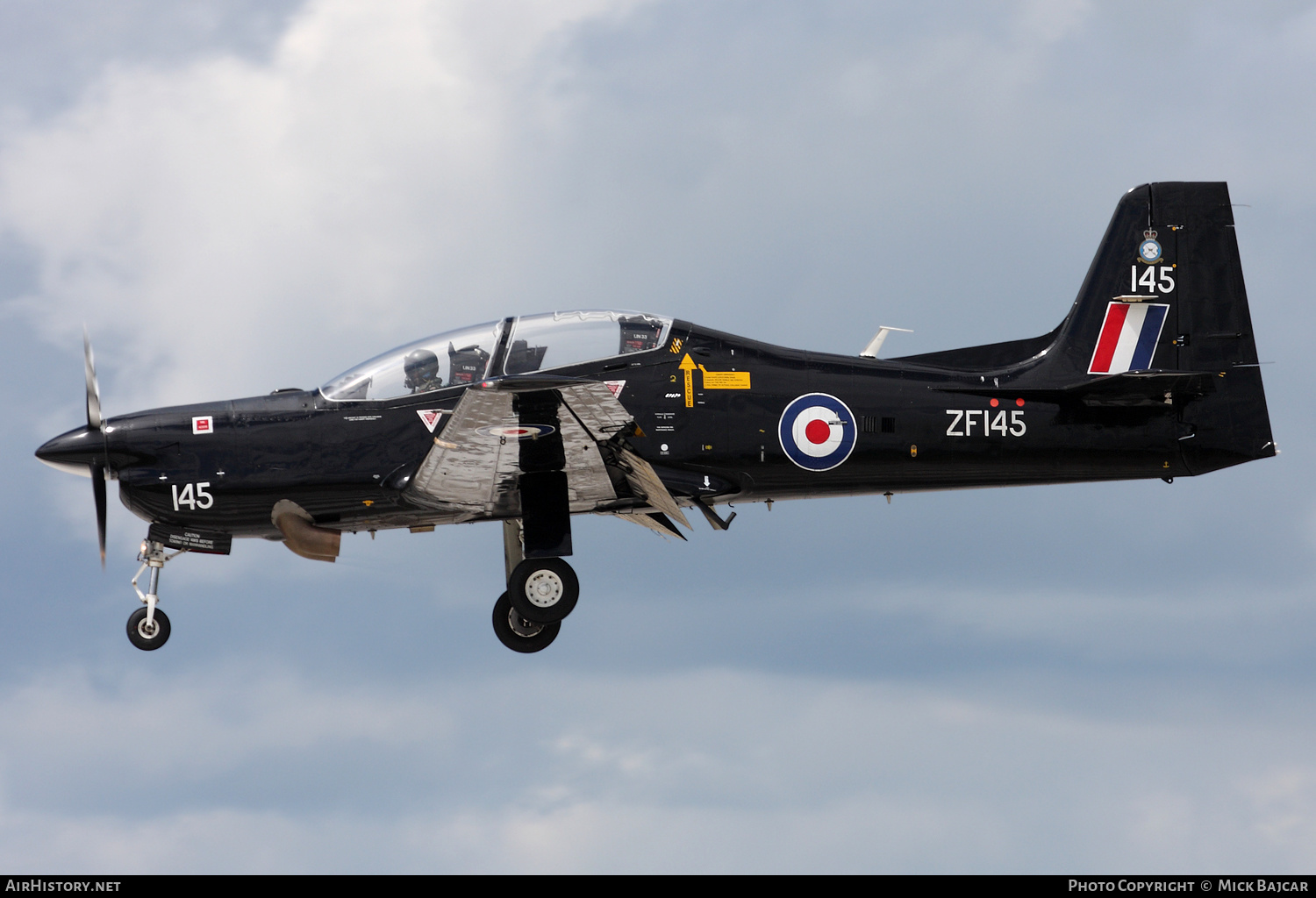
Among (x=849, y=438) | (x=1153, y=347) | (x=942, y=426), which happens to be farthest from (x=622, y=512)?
(x=1153, y=347)

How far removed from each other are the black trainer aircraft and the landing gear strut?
22mm

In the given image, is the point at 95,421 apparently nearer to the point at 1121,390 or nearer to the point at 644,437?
the point at 644,437

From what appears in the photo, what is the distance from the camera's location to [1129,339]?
52.9 feet

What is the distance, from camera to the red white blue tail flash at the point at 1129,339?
52.6 ft

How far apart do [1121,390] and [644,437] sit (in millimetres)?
5530

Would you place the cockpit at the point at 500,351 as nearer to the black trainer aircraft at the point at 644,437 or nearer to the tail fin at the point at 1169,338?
the black trainer aircraft at the point at 644,437

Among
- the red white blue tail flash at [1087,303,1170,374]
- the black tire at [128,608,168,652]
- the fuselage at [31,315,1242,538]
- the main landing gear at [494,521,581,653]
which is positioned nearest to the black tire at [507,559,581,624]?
the main landing gear at [494,521,581,653]

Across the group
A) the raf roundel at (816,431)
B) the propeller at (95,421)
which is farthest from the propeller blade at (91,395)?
the raf roundel at (816,431)

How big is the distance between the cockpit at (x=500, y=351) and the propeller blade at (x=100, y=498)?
261cm

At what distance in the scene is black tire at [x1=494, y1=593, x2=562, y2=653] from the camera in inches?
634

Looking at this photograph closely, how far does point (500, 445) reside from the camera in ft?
46.2

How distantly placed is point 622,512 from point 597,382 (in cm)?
339

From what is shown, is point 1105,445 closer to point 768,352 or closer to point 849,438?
point 849,438

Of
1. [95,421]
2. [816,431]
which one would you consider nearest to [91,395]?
[95,421]
